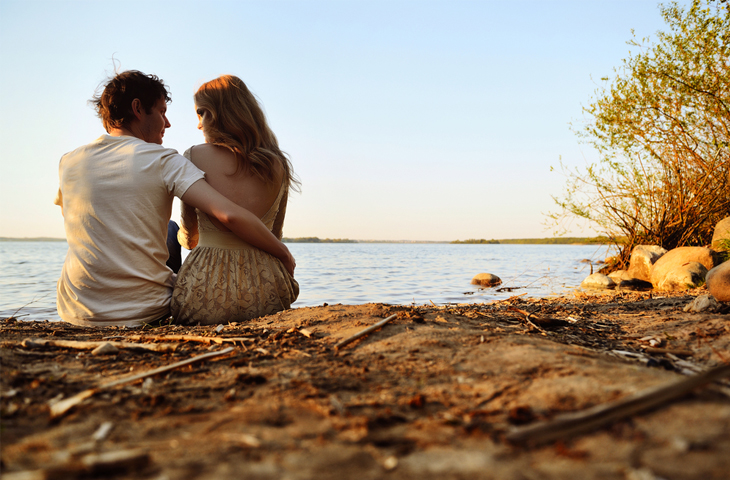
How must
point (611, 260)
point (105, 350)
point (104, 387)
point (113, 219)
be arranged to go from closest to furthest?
point (104, 387) < point (105, 350) < point (113, 219) < point (611, 260)

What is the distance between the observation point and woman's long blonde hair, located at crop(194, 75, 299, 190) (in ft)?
11.3

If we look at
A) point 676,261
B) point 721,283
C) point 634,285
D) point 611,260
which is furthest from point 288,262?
point 611,260

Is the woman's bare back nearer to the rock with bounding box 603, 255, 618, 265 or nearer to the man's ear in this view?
the man's ear

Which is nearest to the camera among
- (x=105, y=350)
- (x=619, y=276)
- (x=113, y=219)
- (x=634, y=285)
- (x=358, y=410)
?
(x=358, y=410)

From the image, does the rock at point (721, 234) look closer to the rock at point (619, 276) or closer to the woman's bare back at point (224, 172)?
the rock at point (619, 276)

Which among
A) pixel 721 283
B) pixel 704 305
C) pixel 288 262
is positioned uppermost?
pixel 288 262

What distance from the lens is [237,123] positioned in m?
3.51

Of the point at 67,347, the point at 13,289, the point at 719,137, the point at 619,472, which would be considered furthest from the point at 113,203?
the point at 719,137

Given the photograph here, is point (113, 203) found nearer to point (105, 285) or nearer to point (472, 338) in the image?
point (105, 285)

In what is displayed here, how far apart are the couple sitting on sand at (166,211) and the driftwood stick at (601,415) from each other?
2.54m

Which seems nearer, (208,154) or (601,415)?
(601,415)

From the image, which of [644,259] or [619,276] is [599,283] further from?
[644,259]

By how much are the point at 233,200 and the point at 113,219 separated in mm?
860

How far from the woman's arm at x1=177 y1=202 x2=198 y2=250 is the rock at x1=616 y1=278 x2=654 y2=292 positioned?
27.7ft
